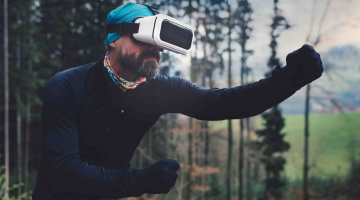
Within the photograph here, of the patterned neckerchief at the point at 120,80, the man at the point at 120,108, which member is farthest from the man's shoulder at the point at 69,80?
the patterned neckerchief at the point at 120,80

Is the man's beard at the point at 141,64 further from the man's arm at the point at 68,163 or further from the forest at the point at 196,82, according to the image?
the forest at the point at 196,82

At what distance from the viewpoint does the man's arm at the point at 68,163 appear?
4.30ft

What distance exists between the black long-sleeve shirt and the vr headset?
0.44m

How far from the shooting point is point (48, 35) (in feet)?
48.4

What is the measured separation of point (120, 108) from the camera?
6.20 ft

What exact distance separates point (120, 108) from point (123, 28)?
1.94ft

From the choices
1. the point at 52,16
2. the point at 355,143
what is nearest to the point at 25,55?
A: the point at 52,16

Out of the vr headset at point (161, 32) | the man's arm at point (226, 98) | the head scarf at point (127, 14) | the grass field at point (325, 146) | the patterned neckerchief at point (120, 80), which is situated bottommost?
the grass field at point (325, 146)

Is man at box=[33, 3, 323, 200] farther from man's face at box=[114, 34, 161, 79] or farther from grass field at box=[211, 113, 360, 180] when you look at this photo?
grass field at box=[211, 113, 360, 180]

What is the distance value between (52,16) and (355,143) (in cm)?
2297

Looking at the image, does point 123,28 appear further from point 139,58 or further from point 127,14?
point 139,58

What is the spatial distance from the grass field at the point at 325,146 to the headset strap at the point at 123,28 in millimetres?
15134

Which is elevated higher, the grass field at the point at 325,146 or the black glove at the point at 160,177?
the black glove at the point at 160,177

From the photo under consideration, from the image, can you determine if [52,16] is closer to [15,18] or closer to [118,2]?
[15,18]
